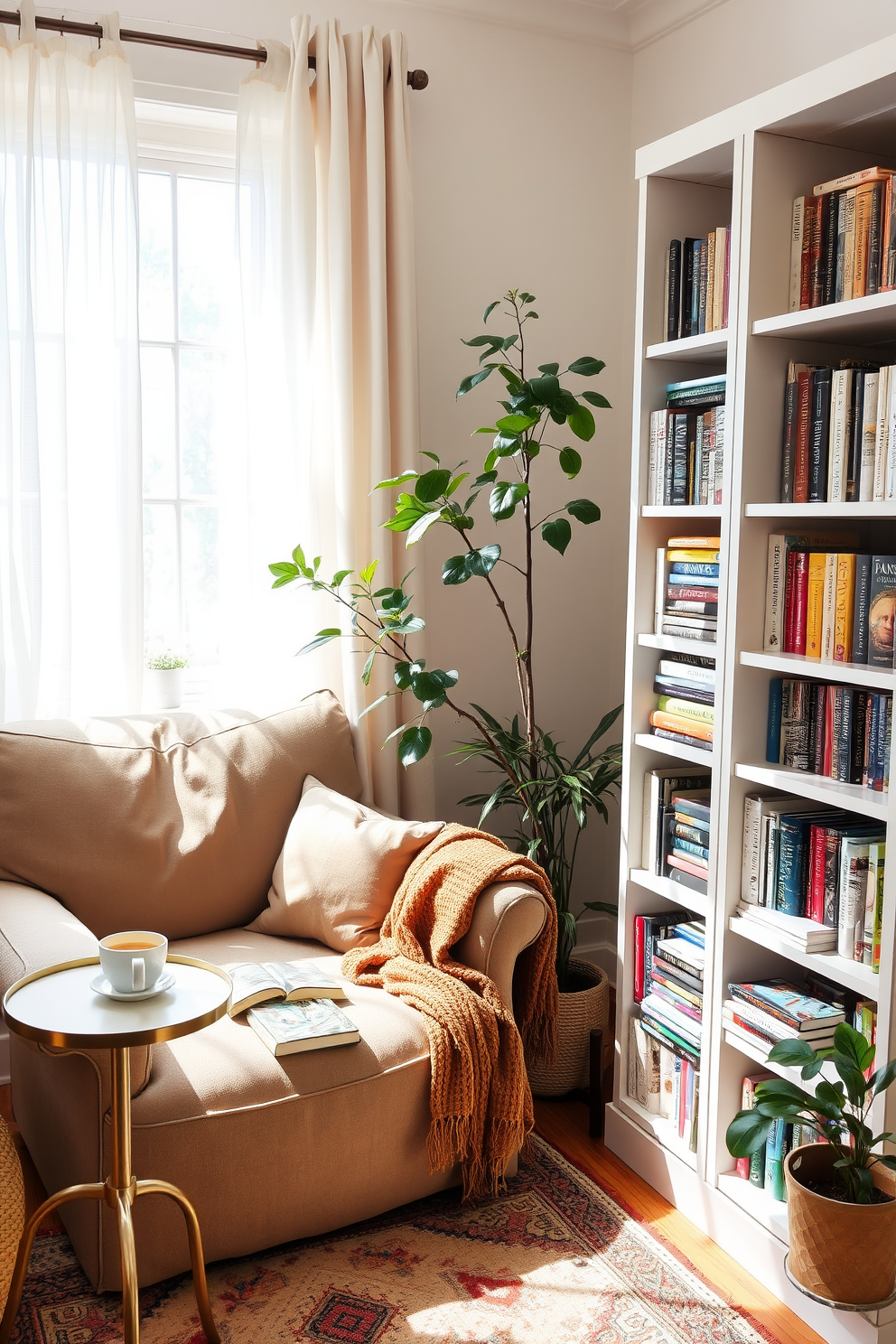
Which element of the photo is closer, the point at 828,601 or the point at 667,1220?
the point at 828,601

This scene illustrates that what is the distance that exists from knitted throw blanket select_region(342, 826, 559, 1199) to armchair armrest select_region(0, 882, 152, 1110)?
550 mm

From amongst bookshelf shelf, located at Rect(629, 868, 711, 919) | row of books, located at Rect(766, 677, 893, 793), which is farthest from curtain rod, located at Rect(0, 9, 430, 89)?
bookshelf shelf, located at Rect(629, 868, 711, 919)

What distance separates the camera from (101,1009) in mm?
1606

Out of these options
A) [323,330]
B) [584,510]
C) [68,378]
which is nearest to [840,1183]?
[584,510]

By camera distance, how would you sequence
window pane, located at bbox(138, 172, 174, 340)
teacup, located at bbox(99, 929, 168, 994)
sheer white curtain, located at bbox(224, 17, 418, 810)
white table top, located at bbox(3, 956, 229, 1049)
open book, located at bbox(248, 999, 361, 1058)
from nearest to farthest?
1. white table top, located at bbox(3, 956, 229, 1049)
2. teacup, located at bbox(99, 929, 168, 994)
3. open book, located at bbox(248, 999, 361, 1058)
4. sheer white curtain, located at bbox(224, 17, 418, 810)
5. window pane, located at bbox(138, 172, 174, 340)

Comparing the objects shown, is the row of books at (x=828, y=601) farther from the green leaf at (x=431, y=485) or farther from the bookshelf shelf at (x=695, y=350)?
the green leaf at (x=431, y=485)

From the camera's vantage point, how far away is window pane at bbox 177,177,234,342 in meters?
2.93

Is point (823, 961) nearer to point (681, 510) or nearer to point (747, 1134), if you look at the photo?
point (747, 1134)

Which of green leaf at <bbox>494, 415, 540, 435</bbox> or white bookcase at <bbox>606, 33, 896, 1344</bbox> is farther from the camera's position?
green leaf at <bbox>494, 415, 540, 435</bbox>

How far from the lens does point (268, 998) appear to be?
212 centimetres

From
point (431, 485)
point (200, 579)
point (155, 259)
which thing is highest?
point (155, 259)

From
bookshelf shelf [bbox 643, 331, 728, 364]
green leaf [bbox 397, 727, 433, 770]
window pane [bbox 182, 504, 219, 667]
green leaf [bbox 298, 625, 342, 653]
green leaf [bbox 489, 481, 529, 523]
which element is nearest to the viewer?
bookshelf shelf [bbox 643, 331, 728, 364]

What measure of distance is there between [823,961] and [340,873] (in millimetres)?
1044

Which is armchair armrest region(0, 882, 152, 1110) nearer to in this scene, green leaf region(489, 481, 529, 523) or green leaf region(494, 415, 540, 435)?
green leaf region(489, 481, 529, 523)
